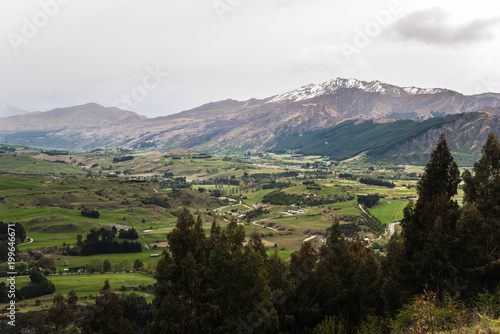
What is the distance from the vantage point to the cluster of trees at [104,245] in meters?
122

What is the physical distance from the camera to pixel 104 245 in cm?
12556

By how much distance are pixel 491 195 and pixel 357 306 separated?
671 inches

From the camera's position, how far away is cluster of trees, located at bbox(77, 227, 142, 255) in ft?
400

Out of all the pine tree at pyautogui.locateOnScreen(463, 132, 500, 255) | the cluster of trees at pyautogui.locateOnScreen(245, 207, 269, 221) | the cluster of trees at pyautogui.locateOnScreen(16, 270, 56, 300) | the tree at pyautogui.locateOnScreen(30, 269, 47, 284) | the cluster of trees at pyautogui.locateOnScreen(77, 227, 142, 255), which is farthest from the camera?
the cluster of trees at pyautogui.locateOnScreen(245, 207, 269, 221)

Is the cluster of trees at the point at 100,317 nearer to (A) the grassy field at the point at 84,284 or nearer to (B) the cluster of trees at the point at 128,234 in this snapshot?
(A) the grassy field at the point at 84,284

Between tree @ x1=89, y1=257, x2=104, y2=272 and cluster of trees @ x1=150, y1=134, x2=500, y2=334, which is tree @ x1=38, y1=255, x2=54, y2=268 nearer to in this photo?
tree @ x1=89, y1=257, x2=104, y2=272

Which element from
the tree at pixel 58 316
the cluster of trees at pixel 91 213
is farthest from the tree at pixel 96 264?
the tree at pixel 58 316

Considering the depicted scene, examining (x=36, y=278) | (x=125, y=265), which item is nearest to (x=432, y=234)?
(x=36, y=278)

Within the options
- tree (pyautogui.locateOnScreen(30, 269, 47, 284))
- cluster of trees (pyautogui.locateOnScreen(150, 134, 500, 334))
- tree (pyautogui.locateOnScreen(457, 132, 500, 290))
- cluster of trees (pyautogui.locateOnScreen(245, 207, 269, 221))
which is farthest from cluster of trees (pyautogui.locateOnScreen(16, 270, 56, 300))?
cluster of trees (pyautogui.locateOnScreen(245, 207, 269, 221))

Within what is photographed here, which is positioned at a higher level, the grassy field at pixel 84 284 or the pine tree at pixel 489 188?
the pine tree at pixel 489 188

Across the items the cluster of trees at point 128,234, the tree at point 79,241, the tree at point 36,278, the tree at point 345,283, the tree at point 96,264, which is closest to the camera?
the tree at point 345,283

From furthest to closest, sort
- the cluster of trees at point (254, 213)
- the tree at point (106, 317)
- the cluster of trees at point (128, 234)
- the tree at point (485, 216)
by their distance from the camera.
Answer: the cluster of trees at point (254, 213), the cluster of trees at point (128, 234), the tree at point (106, 317), the tree at point (485, 216)

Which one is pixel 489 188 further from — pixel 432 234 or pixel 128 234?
pixel 128 234

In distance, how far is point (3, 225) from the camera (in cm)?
11881
